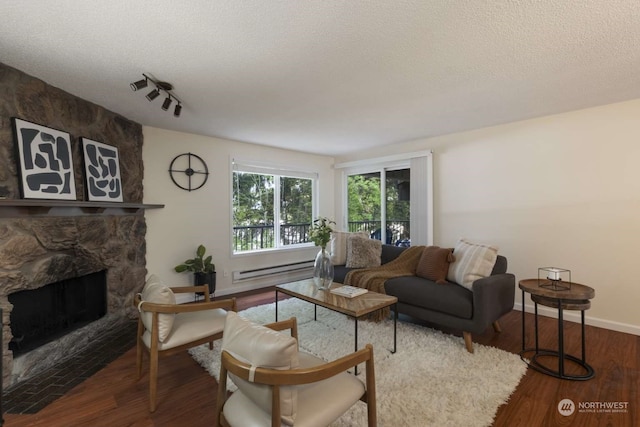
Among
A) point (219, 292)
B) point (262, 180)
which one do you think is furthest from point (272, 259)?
point (262, 180)

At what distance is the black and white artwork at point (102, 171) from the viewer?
9.28 feet

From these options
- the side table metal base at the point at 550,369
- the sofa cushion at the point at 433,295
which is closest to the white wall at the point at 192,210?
the sofa cushion at the point at 433,295

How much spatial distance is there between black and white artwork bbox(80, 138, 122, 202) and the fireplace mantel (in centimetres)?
12

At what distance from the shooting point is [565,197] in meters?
3.27

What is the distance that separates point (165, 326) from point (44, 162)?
1755 mm

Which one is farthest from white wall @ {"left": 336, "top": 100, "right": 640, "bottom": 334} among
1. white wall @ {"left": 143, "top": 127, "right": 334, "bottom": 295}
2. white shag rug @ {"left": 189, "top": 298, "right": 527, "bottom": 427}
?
white wall @ {"left": 143, "top": 127, "right": 334, "bottom": 295}

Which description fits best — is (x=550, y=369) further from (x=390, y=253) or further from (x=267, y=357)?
(x=267, y=357)

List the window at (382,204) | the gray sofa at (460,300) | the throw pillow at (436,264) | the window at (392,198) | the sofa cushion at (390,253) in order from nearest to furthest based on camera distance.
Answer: the gray sofa at (460,300) → the throw pillow at (436,264) → the sofa cushion at (390,253) → the window at (392,198) → the window at (382,204)

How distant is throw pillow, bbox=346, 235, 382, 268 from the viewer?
3729 millimetres

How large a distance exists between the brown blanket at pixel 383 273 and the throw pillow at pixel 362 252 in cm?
12

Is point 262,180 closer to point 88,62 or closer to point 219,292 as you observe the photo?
point 219,292

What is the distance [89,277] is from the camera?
115 inches

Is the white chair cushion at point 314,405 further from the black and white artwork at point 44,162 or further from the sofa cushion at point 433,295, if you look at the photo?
the black and white artwork at point 44,162


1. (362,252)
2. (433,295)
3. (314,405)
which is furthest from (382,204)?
(314,405)
